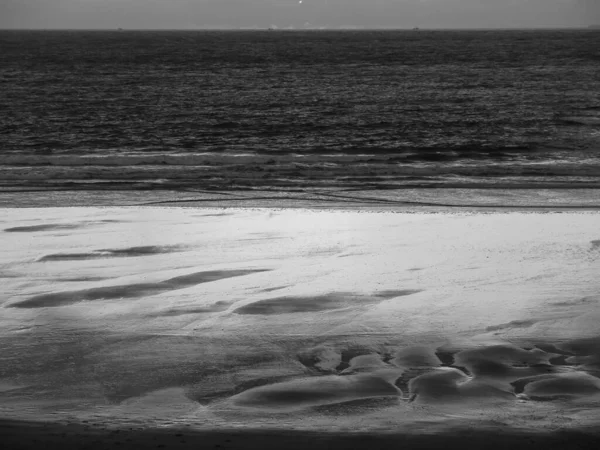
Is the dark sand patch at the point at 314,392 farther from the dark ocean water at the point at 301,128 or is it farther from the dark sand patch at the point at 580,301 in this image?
the dark ocean water at the point at 301,128

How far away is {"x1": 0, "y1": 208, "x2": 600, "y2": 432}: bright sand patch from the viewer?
17.9 ft

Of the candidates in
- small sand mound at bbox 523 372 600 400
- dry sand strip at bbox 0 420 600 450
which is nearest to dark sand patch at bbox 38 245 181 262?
dry sand strip at bbox 0 420 600 450

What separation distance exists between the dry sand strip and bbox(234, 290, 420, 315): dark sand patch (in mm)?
2613

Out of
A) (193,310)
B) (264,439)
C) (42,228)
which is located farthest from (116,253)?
(264,439)

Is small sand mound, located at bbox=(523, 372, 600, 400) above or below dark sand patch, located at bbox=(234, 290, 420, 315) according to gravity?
below

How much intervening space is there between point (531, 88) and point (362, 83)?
1125cm

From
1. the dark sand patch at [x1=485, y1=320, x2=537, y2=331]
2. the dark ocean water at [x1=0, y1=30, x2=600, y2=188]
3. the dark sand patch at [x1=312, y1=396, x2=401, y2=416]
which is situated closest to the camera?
the dark sand patch at [x1=312, y1=396, x2=401, y2=416]

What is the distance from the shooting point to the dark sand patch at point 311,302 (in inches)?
301

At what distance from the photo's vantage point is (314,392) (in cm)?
567

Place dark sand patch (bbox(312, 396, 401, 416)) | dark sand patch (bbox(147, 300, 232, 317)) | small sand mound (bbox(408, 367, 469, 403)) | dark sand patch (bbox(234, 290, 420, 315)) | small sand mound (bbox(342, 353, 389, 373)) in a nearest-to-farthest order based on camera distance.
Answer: dark sand patch (bbox(312, 396, 401, 416))
small sand mound (bbox(408, 367, 469, 403))
small sand mound (bbox(342, 353, 389, 373))
dark sand patch (bbox(147, 300, 232, 317))
dark sand patch (bbox(234, 290, 420, 315))

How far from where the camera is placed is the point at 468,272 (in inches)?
356

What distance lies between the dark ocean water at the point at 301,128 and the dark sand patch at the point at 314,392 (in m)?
11.5

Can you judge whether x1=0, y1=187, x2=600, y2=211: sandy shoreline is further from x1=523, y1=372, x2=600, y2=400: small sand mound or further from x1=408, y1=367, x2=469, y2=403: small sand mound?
x1=523, y1=372, x2=600, y2=400: small sand mound

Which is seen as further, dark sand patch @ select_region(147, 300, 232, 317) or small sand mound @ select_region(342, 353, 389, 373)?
dark sand patch @ select_region(147, 300, 232, 317)
